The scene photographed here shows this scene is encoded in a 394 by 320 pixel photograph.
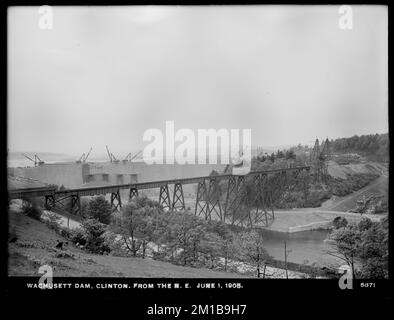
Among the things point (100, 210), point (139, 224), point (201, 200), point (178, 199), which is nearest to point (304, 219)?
point (201, 200)

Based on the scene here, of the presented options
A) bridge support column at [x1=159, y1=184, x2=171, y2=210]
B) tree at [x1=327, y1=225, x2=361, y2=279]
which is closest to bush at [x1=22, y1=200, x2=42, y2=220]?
bridge support column at [x1=159, y1=184, x2=171, y2=210]

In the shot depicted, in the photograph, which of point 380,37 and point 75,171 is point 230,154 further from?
point 380,37

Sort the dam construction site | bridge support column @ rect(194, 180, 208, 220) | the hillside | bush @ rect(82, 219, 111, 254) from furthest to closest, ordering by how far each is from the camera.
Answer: bridge support column @ rect(194, 180, 208, 220)
bush @ rect(82, 219, 111, 254)
the dam construction site
the hillside

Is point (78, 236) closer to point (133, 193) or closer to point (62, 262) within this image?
point (62, 262)

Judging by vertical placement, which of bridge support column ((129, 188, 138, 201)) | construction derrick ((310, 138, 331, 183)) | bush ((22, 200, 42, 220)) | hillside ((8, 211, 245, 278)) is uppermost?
construction derrick ((310, 138, 331, 183))

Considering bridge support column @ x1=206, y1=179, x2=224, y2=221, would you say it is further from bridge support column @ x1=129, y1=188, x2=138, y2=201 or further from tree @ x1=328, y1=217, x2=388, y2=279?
tree @ x1=328, y1=217, x2=388, y2=279
